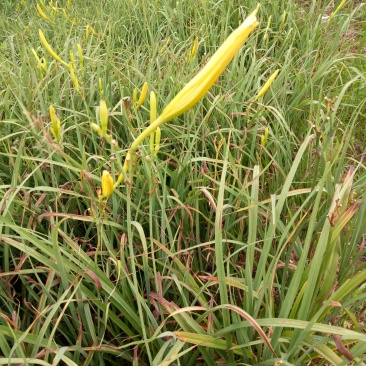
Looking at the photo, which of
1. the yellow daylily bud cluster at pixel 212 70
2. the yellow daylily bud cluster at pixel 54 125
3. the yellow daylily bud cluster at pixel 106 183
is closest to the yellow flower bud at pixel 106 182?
the yellow daylily bud cluster at pixel 106 183

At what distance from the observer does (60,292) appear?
134 centimetres

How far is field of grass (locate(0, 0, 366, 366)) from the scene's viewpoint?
45.0 inches

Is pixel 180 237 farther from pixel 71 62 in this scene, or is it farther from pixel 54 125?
pixel 71 62

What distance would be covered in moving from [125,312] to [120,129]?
3.33ft

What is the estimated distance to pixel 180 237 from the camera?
4.69 feet

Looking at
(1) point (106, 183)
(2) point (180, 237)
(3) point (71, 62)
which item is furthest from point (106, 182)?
(3) point (71, 62)

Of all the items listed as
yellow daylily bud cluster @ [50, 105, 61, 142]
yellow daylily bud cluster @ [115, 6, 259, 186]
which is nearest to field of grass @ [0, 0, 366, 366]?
yellow daylily bud cluster @ [50, 105, 61, 142]

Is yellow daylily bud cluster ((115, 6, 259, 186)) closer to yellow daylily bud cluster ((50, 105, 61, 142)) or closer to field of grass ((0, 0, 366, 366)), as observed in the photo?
field of grass ((0, 0, 366, 366))

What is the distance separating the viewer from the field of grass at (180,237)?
114 cm

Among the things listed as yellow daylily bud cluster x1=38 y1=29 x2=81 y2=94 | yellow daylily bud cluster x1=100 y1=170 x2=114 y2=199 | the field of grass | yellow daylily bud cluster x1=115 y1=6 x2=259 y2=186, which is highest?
yellow daylily bud cluster x1=115 y1=6 x2=259 y2=186

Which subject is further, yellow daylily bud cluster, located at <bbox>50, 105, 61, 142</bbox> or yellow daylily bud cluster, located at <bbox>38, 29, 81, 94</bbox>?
yellow daylily bud cluster, located at <bbox>38, 29, 81, 94</bbox>

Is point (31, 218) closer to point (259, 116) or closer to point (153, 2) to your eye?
point (259, 116)

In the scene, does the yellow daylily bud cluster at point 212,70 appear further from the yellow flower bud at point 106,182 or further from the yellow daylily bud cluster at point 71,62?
the yellow daylily bud cluster at point 71,62

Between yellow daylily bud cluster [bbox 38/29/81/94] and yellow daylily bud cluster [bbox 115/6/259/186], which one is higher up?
yellow daylily bud cluster [bbox 115/6/259/186]
